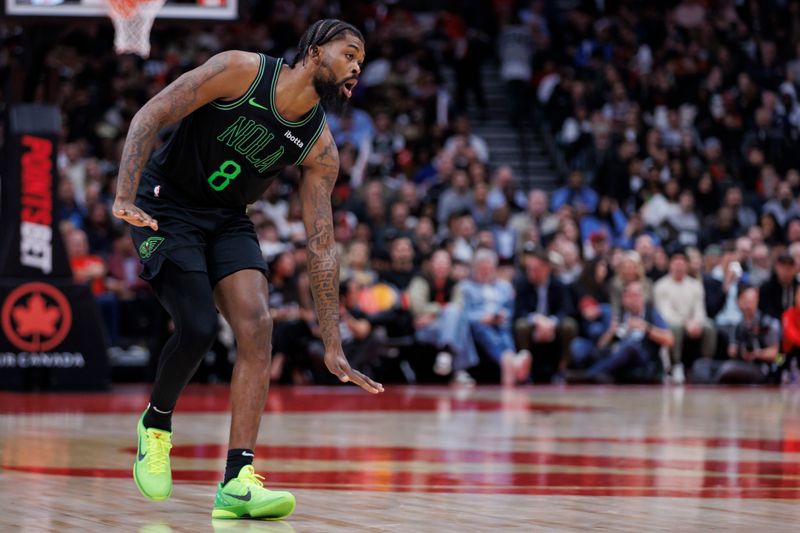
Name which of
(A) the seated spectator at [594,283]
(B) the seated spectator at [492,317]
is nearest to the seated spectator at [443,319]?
(B) the seated spectator at [492,317]

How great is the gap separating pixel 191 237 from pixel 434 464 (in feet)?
7.31

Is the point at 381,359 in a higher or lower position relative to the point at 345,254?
lower

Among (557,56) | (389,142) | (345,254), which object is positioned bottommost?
(345,254)

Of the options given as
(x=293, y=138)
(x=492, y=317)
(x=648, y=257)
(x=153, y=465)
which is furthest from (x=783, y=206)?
(x=153, y=465)

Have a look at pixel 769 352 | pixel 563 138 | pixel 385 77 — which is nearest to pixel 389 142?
pixel 385 77

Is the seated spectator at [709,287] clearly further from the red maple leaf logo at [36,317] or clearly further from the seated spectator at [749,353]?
the red maple leaf logo at [36,317]

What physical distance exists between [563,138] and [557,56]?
6.44ft

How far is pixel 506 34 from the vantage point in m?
22.1

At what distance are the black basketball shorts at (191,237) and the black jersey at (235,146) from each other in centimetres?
5

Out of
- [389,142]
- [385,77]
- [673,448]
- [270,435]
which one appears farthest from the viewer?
[385,77]

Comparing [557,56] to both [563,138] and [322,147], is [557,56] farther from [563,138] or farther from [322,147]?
[322,147]

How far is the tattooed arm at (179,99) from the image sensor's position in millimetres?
5168

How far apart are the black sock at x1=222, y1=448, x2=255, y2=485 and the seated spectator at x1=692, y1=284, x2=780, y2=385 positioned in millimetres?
11238

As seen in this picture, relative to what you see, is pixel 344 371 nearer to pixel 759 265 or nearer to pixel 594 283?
pixel 594 283
